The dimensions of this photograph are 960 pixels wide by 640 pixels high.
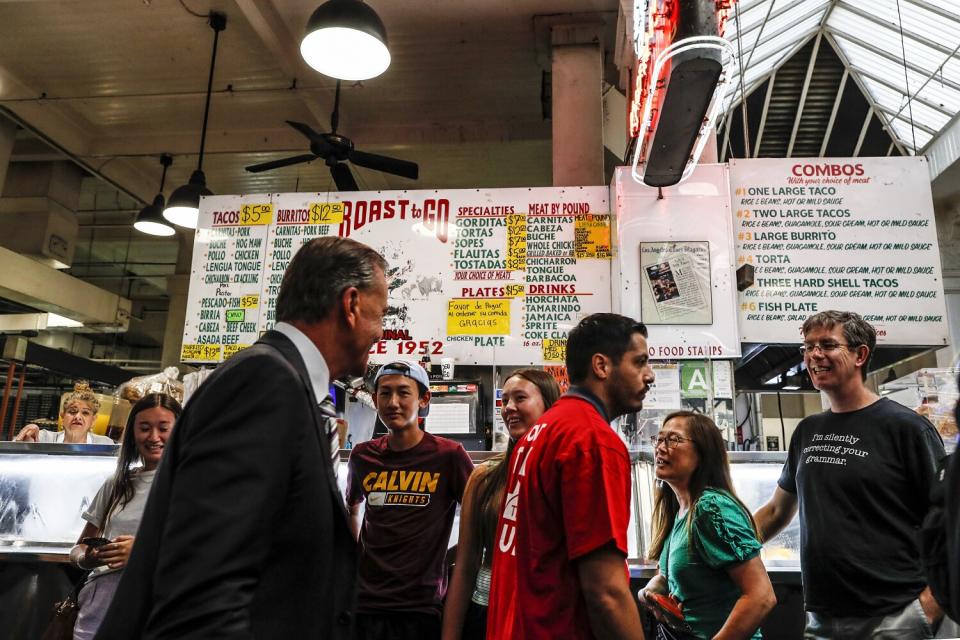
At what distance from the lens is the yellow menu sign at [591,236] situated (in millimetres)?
5031

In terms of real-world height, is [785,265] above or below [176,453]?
above

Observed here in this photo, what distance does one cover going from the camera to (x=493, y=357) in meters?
4.94

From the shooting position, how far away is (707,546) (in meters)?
2.04

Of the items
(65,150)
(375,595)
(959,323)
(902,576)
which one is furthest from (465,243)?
(959,323)

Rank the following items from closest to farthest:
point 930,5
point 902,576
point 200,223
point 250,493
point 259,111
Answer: point 250,493
point 902,576
point 200,223
point 930,5
point 259,111

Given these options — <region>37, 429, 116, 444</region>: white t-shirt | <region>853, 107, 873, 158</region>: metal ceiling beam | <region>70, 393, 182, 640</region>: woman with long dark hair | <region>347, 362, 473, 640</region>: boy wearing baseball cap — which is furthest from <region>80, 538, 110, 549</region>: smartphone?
<region>853, 107, 873, 158</region>: metal ceiling beam

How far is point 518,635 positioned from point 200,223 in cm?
491

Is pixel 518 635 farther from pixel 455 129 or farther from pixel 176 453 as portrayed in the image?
pixel 455 129

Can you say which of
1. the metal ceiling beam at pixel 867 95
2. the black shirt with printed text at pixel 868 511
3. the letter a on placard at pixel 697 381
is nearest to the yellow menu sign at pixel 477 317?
the letter a on placard at pixel 697 381

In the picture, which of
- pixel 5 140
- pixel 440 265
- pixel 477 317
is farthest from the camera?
pixel 5 140

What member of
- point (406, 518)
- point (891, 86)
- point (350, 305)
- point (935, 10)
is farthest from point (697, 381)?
point (891, 86)

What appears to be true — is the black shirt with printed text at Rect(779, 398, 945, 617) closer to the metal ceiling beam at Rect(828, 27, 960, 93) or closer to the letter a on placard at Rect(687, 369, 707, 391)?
the letter a on placard at Rect(687, 369, 707, 391)

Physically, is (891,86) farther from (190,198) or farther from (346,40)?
(190,198)

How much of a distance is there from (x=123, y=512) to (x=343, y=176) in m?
3.84
